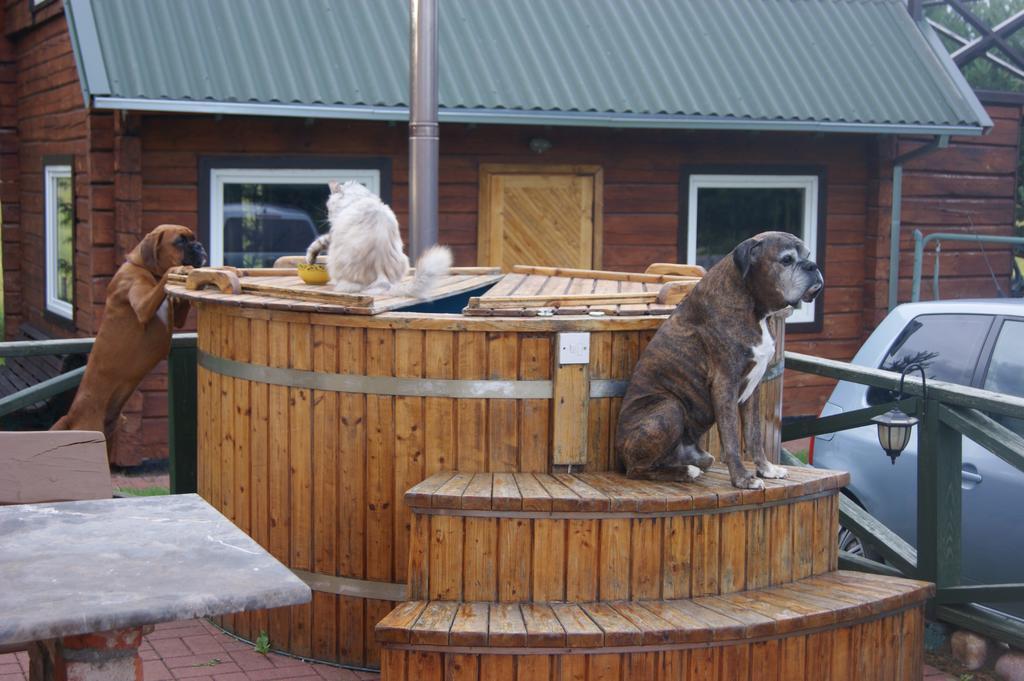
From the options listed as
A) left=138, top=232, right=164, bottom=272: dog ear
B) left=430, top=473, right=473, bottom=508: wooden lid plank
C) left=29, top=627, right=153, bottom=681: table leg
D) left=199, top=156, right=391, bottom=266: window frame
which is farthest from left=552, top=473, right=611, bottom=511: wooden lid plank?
left=199, top=156, right=391, bottom=266: window frame

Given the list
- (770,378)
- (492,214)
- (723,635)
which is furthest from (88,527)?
(492,214)

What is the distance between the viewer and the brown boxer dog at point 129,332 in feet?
22.3

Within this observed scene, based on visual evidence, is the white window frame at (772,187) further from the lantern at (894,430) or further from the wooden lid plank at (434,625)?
the wooden lid plank at (434,625)

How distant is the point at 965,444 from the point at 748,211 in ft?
20.5

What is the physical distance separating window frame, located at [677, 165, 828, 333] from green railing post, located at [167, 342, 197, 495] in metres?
5.88

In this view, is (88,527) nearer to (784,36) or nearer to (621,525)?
(621,525)

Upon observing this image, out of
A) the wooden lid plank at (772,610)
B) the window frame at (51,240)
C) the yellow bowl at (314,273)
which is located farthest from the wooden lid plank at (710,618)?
the window frame at (51,240)

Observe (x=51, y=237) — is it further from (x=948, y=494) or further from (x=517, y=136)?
(x=948, y=494)

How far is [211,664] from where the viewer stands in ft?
17.6

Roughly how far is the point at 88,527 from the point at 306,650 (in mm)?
2284

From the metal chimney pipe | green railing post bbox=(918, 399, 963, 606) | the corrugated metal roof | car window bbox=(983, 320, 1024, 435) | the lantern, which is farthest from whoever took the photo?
the corrugated metal roof

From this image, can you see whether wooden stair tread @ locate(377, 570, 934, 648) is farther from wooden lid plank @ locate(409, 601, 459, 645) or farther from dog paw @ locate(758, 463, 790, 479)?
dog paw @ locate(758, 463, 790, 479)

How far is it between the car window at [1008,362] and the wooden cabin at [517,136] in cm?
490

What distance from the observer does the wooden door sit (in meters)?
11.1
